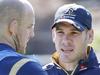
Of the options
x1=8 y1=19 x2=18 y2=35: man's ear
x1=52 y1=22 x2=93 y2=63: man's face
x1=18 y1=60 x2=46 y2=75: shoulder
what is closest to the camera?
x1=18 y1=60 x2=46 y2=75: shoulder

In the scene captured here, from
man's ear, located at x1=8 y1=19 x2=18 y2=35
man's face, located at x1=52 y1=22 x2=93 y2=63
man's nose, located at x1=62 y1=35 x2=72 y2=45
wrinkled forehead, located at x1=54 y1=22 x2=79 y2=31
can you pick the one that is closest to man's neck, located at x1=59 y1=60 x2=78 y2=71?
man's face, located at x1=52 y1=22 x2=93 y2=63

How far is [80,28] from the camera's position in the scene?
3961 millimetres

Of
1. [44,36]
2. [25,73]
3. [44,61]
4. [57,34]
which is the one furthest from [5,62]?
[44,36]

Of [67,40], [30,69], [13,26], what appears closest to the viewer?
[30,69]

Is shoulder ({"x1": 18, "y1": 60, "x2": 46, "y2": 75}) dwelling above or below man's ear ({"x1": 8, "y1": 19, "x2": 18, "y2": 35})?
below

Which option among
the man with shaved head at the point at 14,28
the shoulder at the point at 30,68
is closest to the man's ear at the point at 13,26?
the man with shaved head at the point at 14,28

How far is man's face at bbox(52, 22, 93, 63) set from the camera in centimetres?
398

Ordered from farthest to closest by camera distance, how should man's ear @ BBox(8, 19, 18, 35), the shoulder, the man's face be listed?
the man's face
man's ear @ BBox(8, 19, 18, 35)
the shoulder

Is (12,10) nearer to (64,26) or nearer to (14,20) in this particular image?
(14,20)

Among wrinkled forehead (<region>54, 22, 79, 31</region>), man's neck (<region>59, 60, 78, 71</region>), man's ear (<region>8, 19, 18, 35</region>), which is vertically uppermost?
man's ear (<region>8, 19, 18, 35</region>)

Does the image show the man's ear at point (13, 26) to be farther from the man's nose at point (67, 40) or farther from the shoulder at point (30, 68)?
the man's nose at point (67, 40)

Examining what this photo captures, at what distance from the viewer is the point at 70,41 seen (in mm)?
4016

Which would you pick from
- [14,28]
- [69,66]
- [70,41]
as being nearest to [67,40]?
[70,41]

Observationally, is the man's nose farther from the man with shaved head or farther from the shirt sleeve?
the shirt sleeve
